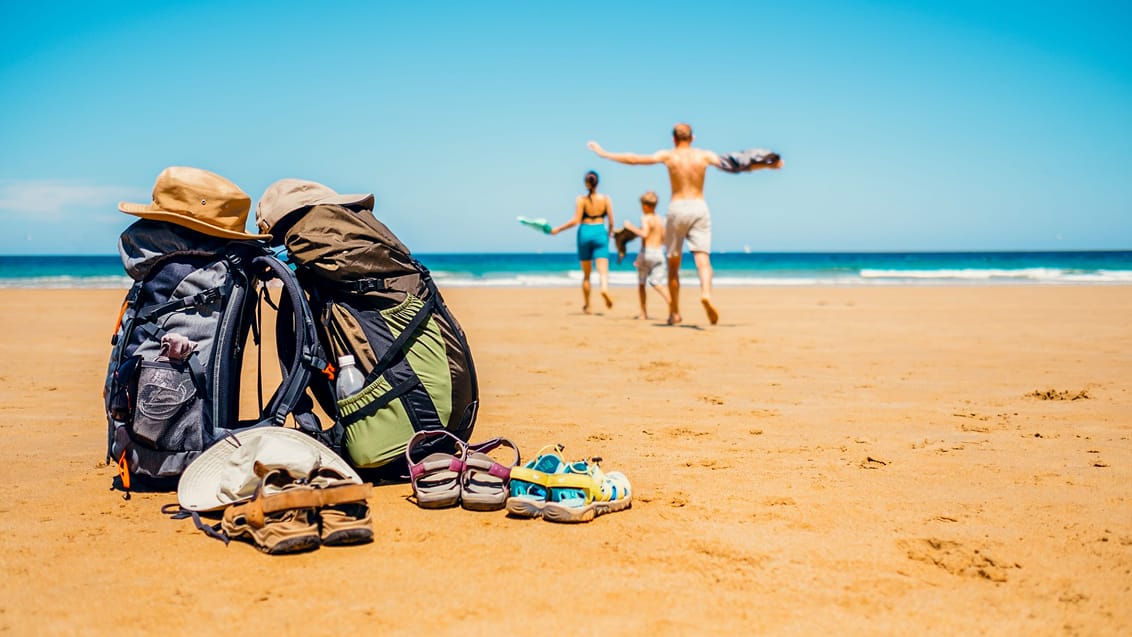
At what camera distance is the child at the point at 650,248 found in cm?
1212

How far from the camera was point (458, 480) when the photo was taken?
3.43 metres

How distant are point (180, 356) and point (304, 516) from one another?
95 centimetres

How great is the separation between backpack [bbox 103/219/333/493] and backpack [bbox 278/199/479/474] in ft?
0.43

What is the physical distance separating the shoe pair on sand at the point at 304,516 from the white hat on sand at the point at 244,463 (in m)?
0.14

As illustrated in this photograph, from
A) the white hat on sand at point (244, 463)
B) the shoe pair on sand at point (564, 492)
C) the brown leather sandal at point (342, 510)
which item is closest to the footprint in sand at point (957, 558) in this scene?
the shoe pair on sand at point (564, 492)

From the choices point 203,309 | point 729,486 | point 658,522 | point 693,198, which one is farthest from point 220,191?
point 693,198

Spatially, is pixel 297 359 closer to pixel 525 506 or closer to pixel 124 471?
pixel 124 471

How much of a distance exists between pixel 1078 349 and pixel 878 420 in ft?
14.8

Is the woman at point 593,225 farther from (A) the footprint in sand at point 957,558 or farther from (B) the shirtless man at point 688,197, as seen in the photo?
(A) the footprint in sand at point 957,558

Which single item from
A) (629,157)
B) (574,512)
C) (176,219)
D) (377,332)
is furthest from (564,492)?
(629,157)

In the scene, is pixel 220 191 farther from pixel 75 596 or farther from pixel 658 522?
pixel 658 522

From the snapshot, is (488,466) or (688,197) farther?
(688,197)

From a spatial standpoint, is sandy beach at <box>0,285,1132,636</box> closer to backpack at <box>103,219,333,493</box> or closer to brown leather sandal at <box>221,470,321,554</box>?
brown leather sandal at <box>221,470,321,554</box>

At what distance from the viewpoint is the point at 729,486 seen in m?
3.62
